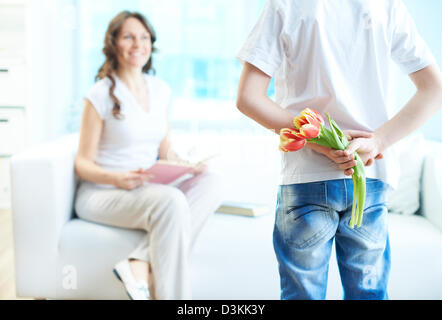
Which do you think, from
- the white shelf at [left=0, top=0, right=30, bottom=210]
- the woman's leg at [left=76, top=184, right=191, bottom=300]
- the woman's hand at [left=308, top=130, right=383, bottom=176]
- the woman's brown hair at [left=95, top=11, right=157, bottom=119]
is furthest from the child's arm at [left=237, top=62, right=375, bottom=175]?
the white shelf at [left=0, top=0, right=30, bottom=210]

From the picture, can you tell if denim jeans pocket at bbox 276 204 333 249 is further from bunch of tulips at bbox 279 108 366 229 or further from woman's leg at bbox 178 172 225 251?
woman's leg at bbox 178 172 225 251

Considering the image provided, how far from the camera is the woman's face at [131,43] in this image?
1.53m

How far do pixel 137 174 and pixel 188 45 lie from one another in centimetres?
132

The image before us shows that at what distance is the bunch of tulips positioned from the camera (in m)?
0.62

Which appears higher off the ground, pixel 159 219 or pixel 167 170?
pixel 167 170

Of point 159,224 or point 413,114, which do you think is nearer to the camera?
point 413,114

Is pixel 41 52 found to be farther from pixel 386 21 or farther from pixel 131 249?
pixel 386 21

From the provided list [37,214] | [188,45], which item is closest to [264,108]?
[37,214]

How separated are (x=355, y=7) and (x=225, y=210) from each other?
0.89 meters

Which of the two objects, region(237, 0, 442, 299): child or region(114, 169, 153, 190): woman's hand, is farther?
region(114, 169, 153, 190): woman's hand

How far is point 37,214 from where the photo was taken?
136 centimetres

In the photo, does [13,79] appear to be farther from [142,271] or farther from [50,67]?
[142,271]

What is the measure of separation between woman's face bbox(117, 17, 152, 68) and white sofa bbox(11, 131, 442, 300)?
35cm

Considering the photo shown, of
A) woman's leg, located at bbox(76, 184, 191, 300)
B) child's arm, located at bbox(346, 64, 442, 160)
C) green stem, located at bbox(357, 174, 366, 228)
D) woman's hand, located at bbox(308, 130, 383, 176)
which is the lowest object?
woman's leg, located at bbox(76, 184, 191, 300)
